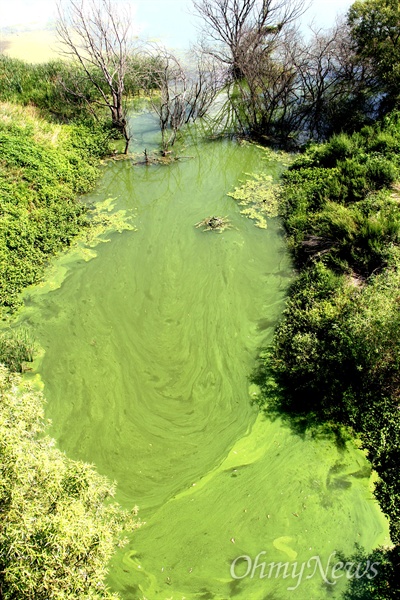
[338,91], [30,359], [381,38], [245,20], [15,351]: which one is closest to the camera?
[15,351]

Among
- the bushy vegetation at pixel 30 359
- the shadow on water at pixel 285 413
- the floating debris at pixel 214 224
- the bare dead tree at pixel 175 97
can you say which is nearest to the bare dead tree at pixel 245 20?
the bare dead tree at pixel 175 97

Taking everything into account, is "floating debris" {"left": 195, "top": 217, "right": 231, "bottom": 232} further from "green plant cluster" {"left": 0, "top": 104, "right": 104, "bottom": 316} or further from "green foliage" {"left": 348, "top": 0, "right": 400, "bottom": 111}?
"green foliage" {"left": 348, "top": 0, "right": 400, "bottom": 111}

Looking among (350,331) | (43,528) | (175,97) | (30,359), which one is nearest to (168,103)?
(175,97)

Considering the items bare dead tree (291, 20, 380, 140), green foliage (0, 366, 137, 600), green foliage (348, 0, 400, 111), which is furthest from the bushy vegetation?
green foliage (348, 0, 400, 111)

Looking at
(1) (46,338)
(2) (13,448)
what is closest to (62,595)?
(2) (13,448)

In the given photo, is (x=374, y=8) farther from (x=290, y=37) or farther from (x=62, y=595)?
(x=62, y=595)

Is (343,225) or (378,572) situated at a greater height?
(343,225)

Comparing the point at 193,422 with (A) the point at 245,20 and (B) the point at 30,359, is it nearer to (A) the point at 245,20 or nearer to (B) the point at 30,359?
(B) the point at 30,359
